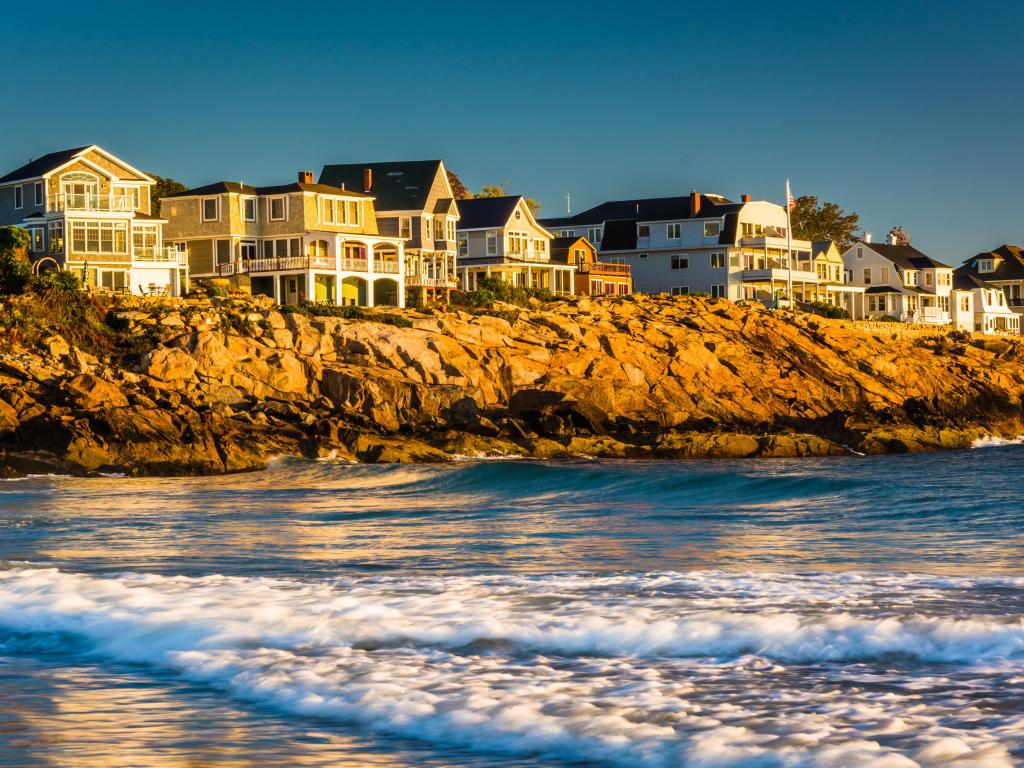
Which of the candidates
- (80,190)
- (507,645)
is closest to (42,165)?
(80,190)

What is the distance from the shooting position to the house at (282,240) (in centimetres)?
6769

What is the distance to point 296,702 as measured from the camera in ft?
33.2

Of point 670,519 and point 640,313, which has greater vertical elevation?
point 640,313

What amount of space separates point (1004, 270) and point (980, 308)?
8.18 metres

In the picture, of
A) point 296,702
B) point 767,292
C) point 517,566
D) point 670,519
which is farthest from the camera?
point 767,292

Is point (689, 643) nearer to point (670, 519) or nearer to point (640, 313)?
point (670, 519)

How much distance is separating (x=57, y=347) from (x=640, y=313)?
28.7 m

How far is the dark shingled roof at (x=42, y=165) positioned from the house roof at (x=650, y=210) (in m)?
42.8

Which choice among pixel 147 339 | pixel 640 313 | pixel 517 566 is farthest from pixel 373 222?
pixel 517 566

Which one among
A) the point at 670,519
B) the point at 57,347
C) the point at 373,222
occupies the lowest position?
the point at 670,519

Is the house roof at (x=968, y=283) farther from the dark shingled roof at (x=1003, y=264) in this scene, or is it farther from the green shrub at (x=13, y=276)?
the green shrub at (x=13, y=276)

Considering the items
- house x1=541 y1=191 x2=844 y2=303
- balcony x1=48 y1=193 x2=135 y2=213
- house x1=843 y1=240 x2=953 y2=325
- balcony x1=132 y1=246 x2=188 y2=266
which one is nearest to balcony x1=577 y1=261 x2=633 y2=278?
house x1=541 y1=191 x2=844 y2=303

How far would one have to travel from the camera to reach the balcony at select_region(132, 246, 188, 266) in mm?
62938

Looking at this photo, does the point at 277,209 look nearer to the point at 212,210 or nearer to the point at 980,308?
the point at 212,210
